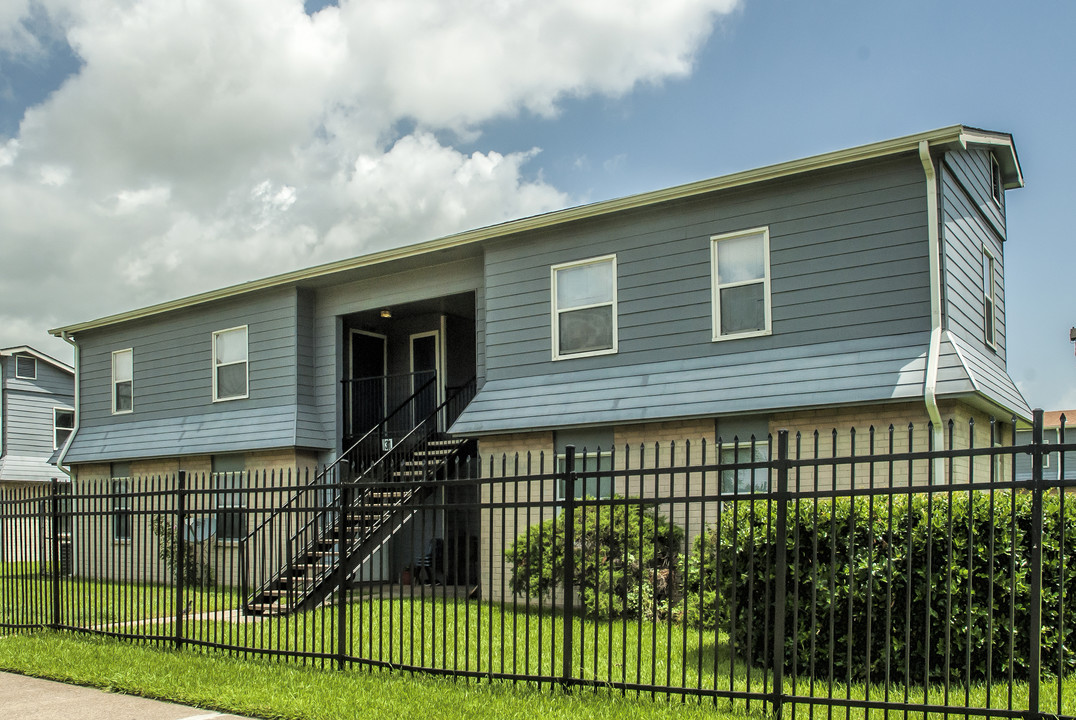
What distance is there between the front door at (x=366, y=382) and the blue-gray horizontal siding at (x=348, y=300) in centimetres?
43

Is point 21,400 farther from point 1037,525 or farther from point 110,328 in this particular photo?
A: point 1037,525

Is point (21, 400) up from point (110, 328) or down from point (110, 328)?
down

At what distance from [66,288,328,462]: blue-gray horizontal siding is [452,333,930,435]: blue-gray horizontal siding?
5.26 m

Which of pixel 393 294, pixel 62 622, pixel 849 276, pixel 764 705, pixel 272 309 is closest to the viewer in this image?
pixel 764 705

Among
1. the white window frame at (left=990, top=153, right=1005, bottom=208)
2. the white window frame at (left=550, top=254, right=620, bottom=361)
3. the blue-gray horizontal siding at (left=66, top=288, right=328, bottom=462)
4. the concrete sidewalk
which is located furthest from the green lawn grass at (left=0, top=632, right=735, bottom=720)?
the white window frame at (left=990, top=153, right=1005, bottom=208)

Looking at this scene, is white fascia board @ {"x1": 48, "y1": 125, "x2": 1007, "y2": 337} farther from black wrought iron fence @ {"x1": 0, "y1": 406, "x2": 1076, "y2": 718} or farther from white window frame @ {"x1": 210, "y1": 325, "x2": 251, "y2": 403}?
black wrought iron fence @ {"x1": 0, "y1": 406, "x2": 1076, "y2": 718}

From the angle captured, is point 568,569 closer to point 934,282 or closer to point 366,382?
point 934,282

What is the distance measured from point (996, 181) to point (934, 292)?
471cm

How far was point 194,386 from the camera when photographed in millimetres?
21000

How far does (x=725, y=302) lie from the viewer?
1349 cm

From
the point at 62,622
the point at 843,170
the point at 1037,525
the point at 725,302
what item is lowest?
the point at 62,622

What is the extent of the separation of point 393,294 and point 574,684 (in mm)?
11757

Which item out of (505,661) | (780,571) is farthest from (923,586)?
(505,661)

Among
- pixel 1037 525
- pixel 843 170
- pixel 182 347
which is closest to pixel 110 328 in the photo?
pixel 182 347
